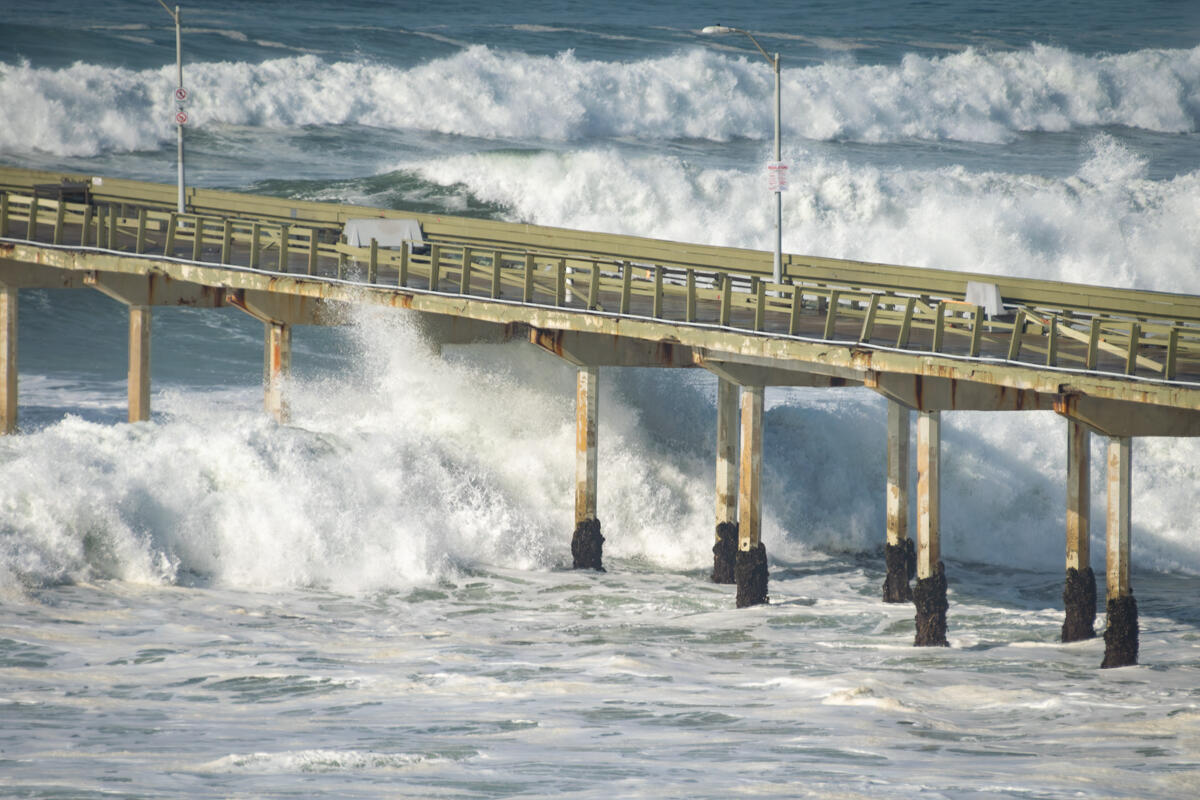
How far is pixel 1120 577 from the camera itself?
24625mm

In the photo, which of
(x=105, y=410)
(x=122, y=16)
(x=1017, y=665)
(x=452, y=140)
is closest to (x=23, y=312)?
(x=105, y=410)

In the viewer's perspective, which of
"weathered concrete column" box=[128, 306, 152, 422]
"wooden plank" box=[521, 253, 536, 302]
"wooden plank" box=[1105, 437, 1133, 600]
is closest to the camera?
"wooden plank" box=[1105, 437, 1133, 600]

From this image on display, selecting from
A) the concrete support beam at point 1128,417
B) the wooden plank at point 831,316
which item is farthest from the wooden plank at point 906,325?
the concrete support beam at point 1128,417

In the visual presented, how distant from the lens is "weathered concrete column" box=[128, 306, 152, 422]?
33.7m

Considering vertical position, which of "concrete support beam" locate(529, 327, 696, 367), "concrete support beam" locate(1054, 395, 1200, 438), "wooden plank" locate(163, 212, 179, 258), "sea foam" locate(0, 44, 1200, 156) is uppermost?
"sea foam" locate(0, 44, 1200, 156)

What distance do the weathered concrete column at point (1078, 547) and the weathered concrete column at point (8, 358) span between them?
20445 millimetres

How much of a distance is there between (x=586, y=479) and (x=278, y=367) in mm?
Answer: 6673

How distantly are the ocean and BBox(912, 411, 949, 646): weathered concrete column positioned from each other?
795mm

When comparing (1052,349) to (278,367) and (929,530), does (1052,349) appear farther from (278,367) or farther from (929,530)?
(278,367)

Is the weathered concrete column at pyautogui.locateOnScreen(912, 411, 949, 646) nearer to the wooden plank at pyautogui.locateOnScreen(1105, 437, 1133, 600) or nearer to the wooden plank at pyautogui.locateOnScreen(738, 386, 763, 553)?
the wooden plank at pyautogui.locateOnScreen(1105, 437, 1133, 600)

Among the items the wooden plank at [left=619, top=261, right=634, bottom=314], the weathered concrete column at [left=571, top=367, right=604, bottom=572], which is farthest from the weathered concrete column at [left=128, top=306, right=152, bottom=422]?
the wooden plank at [left=619, top=261, right=634, bottom=314]

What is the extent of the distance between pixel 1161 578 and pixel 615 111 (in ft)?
157

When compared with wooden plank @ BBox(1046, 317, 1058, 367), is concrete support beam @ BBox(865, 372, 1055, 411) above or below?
below

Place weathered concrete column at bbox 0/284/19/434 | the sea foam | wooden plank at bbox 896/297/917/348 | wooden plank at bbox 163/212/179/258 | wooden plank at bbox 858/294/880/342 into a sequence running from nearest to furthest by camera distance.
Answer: wooden plank at bbox 896/297/917/348, wooden plank at bbox 858/294/880/342, wooden plank at bbox 163/212/179/258, weathered concrete column at bbox 0/284/19/434, the sea foam
